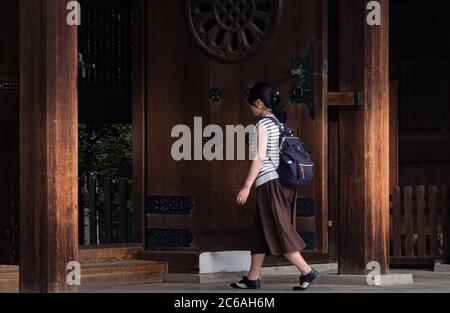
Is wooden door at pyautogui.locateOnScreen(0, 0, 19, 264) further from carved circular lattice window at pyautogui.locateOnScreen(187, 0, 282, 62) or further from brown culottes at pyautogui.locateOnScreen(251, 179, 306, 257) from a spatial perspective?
brown culottes at pyautogui.locateOnScreen(251, 179, 306, 257)

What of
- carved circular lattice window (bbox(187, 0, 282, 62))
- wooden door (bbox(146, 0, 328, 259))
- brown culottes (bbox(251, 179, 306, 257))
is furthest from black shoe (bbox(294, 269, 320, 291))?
carved circular lattice window (bbox(187, 0, 282, 62))

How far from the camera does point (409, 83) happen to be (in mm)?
16234

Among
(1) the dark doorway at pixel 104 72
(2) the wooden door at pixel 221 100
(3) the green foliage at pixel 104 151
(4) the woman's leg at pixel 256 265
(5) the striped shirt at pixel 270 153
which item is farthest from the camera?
(3) the green foliage at pixel 104 151

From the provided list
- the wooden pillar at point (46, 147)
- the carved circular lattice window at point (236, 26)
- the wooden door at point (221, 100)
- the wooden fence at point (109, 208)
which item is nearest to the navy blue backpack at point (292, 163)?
the wooden door at point (221, 100)

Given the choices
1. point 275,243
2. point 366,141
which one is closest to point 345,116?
point 366,141

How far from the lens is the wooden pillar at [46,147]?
9.64 meters

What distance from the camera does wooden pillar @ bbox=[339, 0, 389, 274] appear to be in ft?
38.5

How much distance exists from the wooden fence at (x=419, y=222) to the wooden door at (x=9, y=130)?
439 cm

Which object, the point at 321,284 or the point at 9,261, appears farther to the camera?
the point at 9,261

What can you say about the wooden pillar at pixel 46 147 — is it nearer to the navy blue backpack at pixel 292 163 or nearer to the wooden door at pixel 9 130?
the navy blue backpack at pixel 292 163

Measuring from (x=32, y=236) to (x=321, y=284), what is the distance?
3.12 metres

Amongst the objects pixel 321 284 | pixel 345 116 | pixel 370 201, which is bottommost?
pixel 321 284

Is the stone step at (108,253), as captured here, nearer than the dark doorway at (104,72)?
Yes
